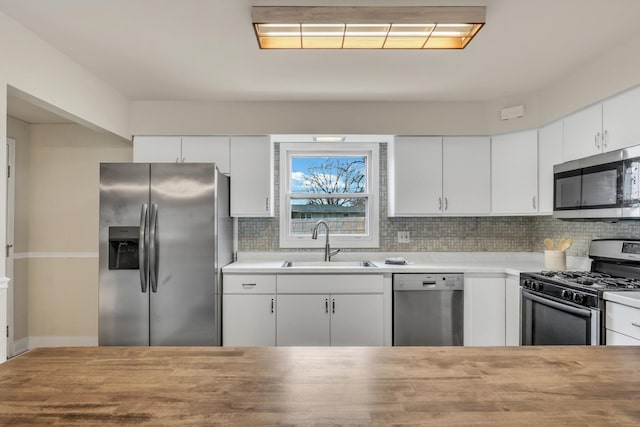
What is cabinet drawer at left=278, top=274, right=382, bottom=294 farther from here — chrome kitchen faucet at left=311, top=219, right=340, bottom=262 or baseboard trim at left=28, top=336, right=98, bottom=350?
baseboard trim at left=28, top=336, right=98, bottom=350

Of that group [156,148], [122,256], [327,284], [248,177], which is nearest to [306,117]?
[248,177]

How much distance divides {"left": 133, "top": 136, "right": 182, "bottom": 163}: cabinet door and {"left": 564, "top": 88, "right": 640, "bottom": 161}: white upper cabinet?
3.19 metres

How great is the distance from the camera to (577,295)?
2.24m

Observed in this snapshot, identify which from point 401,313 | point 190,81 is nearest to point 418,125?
point 401,313

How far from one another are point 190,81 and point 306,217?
5.44 ft

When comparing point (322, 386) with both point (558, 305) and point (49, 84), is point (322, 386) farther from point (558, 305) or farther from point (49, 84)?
point (49, 84)

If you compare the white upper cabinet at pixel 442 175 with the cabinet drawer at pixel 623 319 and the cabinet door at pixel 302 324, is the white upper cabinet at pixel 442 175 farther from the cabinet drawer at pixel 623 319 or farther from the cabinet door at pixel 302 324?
the cabinet drawer at pixel 623 319

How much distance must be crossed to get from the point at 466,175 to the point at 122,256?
2.96 metres

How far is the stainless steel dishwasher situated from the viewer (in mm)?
3160

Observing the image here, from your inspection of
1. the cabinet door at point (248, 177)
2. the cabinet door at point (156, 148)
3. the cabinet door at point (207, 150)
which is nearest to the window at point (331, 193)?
the cabinet door at point (248, 177)

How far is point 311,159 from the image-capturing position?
3.92 meters

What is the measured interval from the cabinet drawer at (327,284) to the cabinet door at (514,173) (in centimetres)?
134

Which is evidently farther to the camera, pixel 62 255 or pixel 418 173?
pixel 62 255

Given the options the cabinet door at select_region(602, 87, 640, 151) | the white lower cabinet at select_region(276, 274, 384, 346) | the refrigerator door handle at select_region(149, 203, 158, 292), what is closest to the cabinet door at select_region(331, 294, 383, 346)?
the white lower cabinet at select_region(276, 274, 384, 346)
